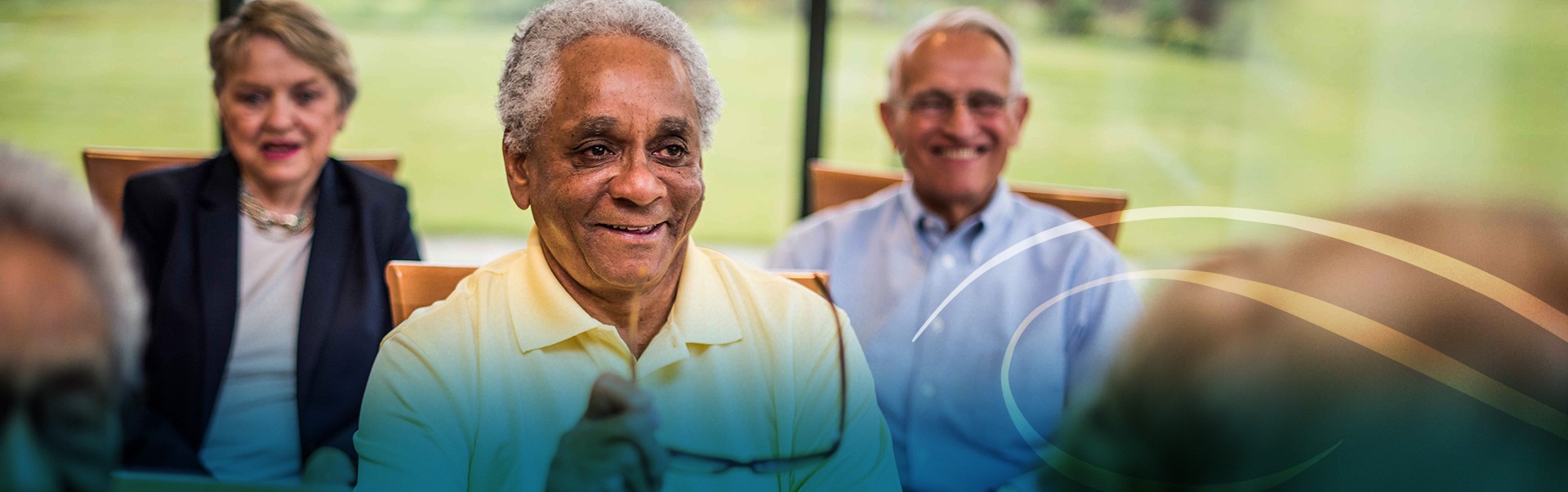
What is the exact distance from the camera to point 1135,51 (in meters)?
4.37

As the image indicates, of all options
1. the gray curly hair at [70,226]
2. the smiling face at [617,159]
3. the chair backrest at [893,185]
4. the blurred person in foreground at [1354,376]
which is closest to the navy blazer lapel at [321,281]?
the smiling face at [617,159]

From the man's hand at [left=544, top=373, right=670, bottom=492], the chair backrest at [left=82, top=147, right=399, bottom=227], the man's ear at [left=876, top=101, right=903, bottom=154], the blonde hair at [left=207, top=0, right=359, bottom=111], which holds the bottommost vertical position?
the man's hand at [left=544, top=373, right=670, bottom=492]

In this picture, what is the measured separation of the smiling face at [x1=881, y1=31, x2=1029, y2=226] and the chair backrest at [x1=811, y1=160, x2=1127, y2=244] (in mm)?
191

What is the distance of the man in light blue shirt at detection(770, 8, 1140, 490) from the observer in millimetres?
1030

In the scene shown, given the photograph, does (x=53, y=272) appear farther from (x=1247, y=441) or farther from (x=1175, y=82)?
(x=1175, y=82)

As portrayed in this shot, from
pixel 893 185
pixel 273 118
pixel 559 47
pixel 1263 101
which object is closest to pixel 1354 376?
pixel 559 47

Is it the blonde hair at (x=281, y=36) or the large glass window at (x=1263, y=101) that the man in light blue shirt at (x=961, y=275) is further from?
the blonde hair at (x=281, y=36)

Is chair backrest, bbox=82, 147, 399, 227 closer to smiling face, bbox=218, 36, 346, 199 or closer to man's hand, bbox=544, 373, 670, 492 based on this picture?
smiling face, bbox=218, 36, 346, 199

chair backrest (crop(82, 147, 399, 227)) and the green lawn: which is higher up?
the green lawn

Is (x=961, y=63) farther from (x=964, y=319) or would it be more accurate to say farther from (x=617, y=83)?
(x=617, y=83)

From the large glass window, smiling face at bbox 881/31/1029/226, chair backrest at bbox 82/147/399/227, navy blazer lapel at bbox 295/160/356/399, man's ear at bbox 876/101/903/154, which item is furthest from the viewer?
man's ear at bbox 876/101/903/154

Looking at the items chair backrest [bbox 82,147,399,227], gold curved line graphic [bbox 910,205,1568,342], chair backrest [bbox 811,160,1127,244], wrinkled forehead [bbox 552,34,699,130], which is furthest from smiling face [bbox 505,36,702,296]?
chair backrest [bbox 811,160,1127,244]

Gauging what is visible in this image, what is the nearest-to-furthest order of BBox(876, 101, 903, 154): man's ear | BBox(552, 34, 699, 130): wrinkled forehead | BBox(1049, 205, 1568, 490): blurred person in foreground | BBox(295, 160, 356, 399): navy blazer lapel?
BBox(1049, 205, 1568, 490): blurred person in foreground → BBox(552, 34, 699, 130): wrinkled forehead → BBox(295, 160, 356, 399): navy blazer lapel → BBox(876, 101, 903, 154): man's ear

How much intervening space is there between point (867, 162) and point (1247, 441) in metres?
3.26
